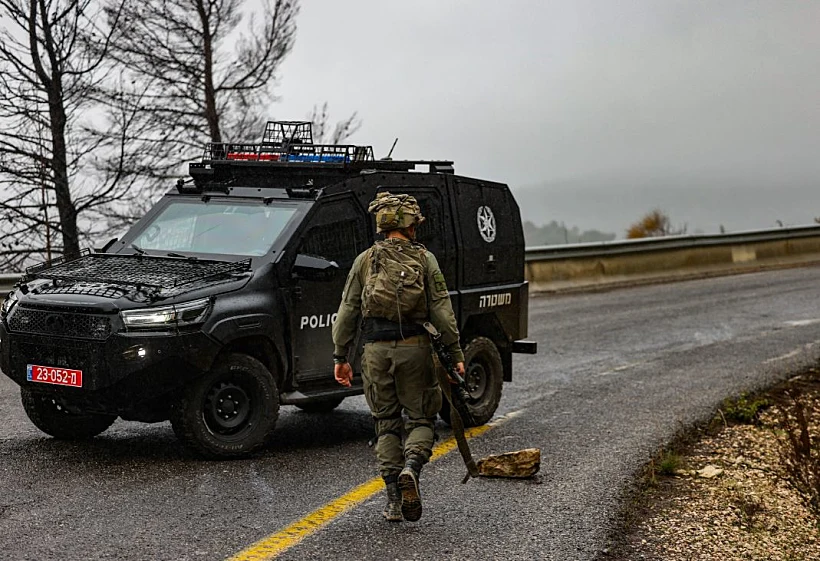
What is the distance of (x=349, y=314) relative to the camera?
685cm

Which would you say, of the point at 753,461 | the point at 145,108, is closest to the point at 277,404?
the point at 753,461

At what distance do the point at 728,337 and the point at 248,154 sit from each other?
873cm

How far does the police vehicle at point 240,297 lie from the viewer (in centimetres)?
749

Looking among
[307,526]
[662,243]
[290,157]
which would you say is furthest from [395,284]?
[662,243]

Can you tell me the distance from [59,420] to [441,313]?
331 centimetres

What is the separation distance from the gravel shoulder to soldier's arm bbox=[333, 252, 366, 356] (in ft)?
6.40

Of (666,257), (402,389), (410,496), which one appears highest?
(666,257)

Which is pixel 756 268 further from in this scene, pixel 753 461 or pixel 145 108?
pixel 753 461

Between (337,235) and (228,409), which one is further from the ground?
(337,235)

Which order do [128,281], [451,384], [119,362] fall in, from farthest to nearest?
[128,281] < [119,362] < [451,384]

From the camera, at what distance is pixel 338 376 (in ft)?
22.1

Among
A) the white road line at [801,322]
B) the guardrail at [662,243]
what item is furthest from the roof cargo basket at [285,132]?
the guardrail at [662,243]

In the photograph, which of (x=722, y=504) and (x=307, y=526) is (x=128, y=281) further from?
(x=722, y=504)

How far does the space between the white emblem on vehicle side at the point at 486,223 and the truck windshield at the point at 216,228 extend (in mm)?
2071
